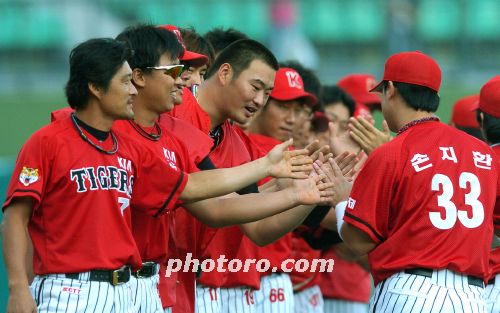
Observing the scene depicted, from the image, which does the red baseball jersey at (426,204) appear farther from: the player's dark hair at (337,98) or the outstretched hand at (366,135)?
the player's dark hair at (337,98)

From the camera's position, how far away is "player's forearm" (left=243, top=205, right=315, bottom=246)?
5.43m

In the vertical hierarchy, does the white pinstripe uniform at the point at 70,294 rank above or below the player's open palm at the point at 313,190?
below

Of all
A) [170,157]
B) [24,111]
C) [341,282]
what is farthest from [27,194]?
[24,111]

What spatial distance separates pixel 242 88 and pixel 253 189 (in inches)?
22.7

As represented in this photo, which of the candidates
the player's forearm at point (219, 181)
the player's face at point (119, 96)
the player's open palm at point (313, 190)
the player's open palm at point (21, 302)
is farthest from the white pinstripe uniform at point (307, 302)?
the player's open palm at point (21, 302)

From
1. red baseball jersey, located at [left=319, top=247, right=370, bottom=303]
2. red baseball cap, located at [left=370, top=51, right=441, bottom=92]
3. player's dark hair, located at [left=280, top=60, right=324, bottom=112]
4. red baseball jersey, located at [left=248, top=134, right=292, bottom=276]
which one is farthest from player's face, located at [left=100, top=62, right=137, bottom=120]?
red baseball jersey, located at [left=319, top=247, right=370, bottom=303]

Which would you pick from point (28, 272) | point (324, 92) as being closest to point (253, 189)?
point (28, 272)

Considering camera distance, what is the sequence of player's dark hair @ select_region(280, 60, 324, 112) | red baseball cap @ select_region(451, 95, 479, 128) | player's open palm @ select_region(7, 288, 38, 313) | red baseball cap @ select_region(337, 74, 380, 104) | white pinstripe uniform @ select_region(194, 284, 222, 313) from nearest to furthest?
player's open palm @ select_region(7, 288, 38, 313) → white pinstripe uniform @ select_region(194, 284, 222, 313) → red baseball cap @ select_region(451, 95, 479, 128) → player's dark hair @ select_region(280, 60, 324, 112) → red baseball cap @ select_region(337, 74, 380, 104)

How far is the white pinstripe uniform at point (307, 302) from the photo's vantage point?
24.6ft

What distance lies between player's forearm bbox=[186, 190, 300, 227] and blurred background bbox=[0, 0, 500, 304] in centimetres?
823

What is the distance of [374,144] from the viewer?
18.5 ft

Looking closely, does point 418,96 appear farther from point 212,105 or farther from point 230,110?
point 212,105

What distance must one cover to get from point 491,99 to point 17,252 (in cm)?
293

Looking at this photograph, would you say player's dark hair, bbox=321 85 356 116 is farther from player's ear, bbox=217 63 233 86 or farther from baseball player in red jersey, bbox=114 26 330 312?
baseball player in red jersey, bbox=114 26 330 312
